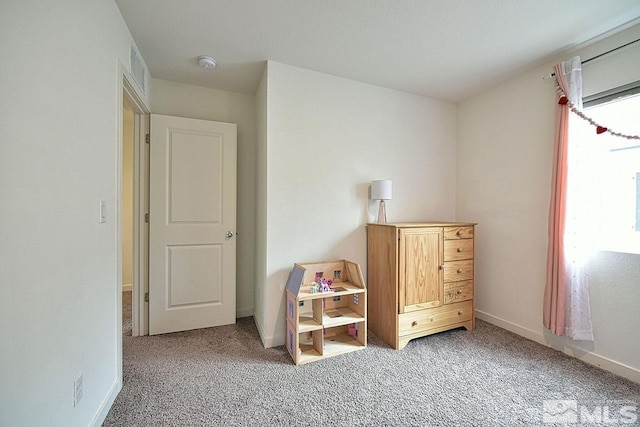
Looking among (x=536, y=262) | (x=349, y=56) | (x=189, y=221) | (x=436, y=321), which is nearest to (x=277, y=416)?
(x=436, y=321)

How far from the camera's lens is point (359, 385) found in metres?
1.70

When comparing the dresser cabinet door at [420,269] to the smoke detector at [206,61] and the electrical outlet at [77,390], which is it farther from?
the smoke detector at [206,61]

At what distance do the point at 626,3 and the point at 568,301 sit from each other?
6.56ft

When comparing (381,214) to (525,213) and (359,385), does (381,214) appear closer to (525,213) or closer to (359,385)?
(525,213)

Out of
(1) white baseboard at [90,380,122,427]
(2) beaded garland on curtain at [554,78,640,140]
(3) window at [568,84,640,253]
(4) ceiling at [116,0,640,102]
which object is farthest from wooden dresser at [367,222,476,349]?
(1) white baseboard at [90,380,122,427]

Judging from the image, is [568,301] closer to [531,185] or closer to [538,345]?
[538,345]

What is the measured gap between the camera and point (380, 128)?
8.76 ft

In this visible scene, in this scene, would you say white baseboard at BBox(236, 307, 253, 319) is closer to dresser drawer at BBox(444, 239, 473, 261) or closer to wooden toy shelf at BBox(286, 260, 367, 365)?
wooden toy shelf at BBox(286, 260, 367, 365)

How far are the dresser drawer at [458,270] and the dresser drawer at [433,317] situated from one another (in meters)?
0.24

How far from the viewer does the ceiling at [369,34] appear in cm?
161

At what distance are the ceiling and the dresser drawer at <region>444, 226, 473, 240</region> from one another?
4.70 ft

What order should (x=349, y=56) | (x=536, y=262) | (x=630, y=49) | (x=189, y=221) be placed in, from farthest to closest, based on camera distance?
(x=189, y=221), (x=536, y=262), (x=349, y=56), (x=630, y=49)

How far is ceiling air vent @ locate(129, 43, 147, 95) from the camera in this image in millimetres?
1896

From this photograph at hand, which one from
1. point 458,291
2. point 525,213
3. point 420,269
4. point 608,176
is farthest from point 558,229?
point 420,269
